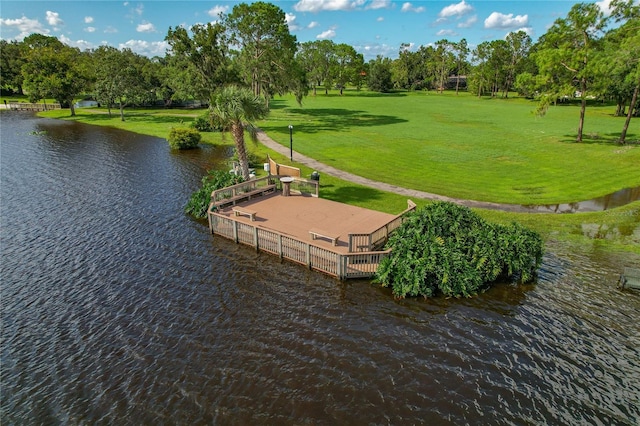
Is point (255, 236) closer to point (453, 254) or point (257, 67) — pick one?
point (453, 254)

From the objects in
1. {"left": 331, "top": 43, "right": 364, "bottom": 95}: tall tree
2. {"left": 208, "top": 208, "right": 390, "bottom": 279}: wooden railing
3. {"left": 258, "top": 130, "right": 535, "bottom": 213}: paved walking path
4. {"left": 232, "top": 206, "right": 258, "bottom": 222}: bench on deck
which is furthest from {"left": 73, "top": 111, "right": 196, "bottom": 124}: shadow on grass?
{"left": 331, "top": 43, "right": 364, "bottom": 95}: tall tree

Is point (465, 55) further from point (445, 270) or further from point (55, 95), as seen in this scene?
point (445, 270)

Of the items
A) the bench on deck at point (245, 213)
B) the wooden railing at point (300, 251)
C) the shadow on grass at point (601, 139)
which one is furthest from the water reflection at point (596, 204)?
the shadow on grass at point (601, 139)

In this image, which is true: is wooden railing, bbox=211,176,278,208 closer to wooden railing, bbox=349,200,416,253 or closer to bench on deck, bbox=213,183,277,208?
bench on deck, bbox=213,183,277,208

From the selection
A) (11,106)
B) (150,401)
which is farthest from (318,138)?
(11,106)

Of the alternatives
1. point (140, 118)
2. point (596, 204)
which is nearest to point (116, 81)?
point (140, 118)
